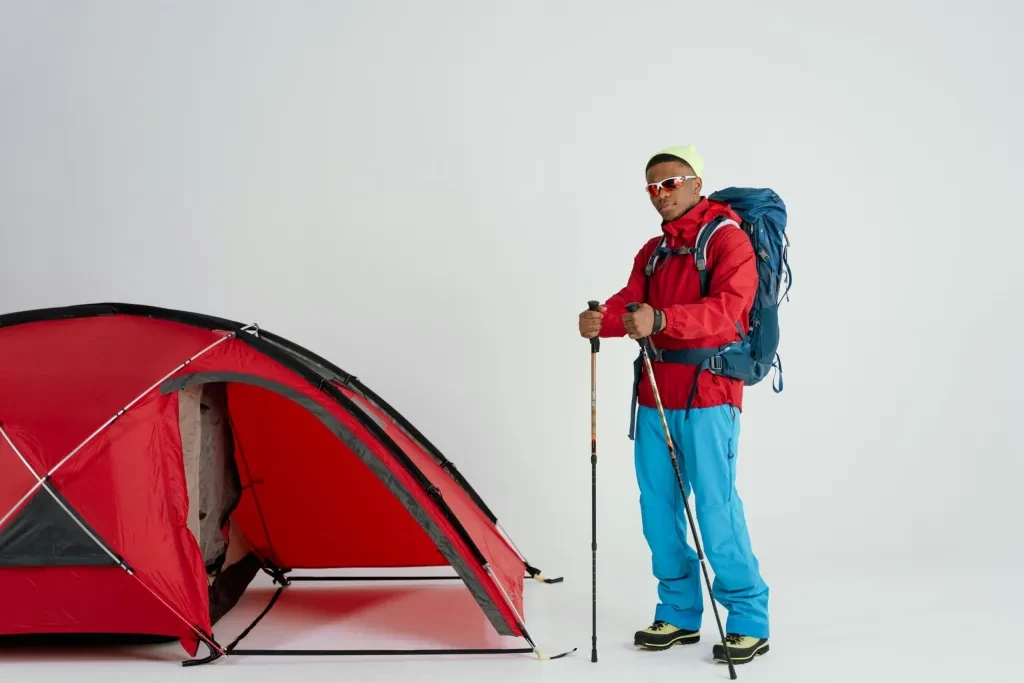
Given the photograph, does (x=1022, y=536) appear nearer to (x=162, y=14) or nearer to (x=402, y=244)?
(x=402, y=244)

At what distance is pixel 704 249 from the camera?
371cm

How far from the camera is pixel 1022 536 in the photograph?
17.8ft

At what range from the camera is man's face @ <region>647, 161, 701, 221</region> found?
3.77 meters

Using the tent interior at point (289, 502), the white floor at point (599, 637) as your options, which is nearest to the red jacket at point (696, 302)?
the white floor at point (599, 637)

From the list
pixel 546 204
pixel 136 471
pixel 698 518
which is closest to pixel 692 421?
pixel 698 518

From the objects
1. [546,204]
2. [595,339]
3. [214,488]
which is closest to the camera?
[595,339]

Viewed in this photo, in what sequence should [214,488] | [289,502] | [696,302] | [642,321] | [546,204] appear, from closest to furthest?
[642,321] < [696,302] < [214,488] < [289,502] < [546,204]

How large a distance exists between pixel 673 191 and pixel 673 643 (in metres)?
1.64

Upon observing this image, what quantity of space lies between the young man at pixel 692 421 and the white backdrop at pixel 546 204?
1541 mm

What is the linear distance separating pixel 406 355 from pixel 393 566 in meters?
1.20

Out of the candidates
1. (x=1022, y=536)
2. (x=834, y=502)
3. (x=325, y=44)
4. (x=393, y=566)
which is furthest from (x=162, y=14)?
(x=1022, y=536)

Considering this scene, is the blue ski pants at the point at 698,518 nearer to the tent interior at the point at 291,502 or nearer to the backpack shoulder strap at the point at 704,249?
the backpack shoulder strap at the point at 704,249

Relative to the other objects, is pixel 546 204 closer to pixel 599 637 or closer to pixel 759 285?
pixel 759 285

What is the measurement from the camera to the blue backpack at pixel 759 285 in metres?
3.72
